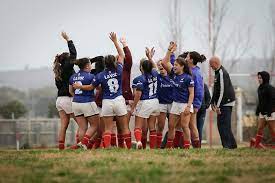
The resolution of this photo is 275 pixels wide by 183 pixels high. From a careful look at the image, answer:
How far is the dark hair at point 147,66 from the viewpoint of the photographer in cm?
1484

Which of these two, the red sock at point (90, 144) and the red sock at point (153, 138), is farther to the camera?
the red sock at point (153, 138)

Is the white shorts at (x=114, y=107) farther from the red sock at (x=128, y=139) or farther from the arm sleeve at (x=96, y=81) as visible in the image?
the red sock at (x=128, y=139)

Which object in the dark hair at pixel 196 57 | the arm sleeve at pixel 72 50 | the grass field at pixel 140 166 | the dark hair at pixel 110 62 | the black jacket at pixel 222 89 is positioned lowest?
the grass field at pixel 140 166

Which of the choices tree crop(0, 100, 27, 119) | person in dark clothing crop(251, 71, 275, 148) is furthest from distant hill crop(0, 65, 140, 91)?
person in dark clothing crop(251, 71, 275, 148)

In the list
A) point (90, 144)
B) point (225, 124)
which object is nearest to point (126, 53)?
point (90, 144)

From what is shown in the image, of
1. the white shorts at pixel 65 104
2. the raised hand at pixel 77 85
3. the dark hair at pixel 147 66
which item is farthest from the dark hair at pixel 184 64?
the white shorts at pixel 65 104

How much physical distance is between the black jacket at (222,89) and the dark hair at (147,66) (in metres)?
1.56

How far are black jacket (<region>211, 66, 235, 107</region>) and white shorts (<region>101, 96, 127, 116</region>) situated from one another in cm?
226

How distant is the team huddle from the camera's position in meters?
14.4

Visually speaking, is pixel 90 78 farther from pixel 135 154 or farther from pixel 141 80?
pixel 135 154

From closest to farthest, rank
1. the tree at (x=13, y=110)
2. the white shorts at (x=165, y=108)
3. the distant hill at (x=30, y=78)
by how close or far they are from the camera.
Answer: the white shorts at (x=165, y=108) < the tree at (x=13, y=110) < the distant hill at (x=30, y=78)

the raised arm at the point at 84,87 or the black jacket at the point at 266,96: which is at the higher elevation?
the raised arm at the point at 84,87

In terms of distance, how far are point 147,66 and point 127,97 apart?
825 mm

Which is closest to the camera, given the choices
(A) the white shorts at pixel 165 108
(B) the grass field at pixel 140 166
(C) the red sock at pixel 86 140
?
(B) the grass field at pixel 140 166
